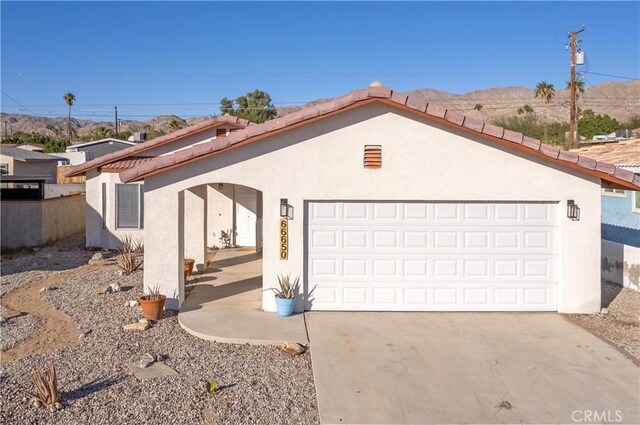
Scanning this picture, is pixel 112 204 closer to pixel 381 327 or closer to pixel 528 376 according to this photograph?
pixel 381 327

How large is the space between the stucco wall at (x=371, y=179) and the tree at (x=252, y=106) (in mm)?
61731

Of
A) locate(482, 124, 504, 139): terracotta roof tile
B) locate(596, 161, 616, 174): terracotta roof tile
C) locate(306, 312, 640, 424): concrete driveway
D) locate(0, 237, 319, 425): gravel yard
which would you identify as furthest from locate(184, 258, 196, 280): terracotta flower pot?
locate(596, 161, 616, 174): terracotta roof tile

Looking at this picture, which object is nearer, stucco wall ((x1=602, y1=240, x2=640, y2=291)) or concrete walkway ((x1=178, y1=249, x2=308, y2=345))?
concrete walkway ((x1=178, y1=249, x2=308, y2=345))

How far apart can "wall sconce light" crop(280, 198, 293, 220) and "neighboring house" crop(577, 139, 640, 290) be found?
906cm

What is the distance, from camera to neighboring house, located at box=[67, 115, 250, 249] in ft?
60.6

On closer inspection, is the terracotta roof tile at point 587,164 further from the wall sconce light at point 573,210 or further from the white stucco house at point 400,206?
the wall sconce light at point 573,210

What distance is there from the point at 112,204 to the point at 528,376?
51.6ft

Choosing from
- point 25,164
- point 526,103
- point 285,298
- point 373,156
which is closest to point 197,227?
point 285,298

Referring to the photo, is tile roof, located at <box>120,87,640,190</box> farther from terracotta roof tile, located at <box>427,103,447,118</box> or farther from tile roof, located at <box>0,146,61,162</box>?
tile roof, located at <box>0,146,61,162</box>

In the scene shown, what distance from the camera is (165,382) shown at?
766 cm

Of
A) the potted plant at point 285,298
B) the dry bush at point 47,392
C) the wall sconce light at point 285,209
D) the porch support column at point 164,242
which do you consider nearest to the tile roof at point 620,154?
the wall sconce light at point 285,209

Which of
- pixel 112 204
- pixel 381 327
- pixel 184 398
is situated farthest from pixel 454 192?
pixel 112 204

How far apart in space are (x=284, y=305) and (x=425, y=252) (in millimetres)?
3266

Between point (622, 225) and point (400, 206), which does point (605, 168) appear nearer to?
point (400, 206)
